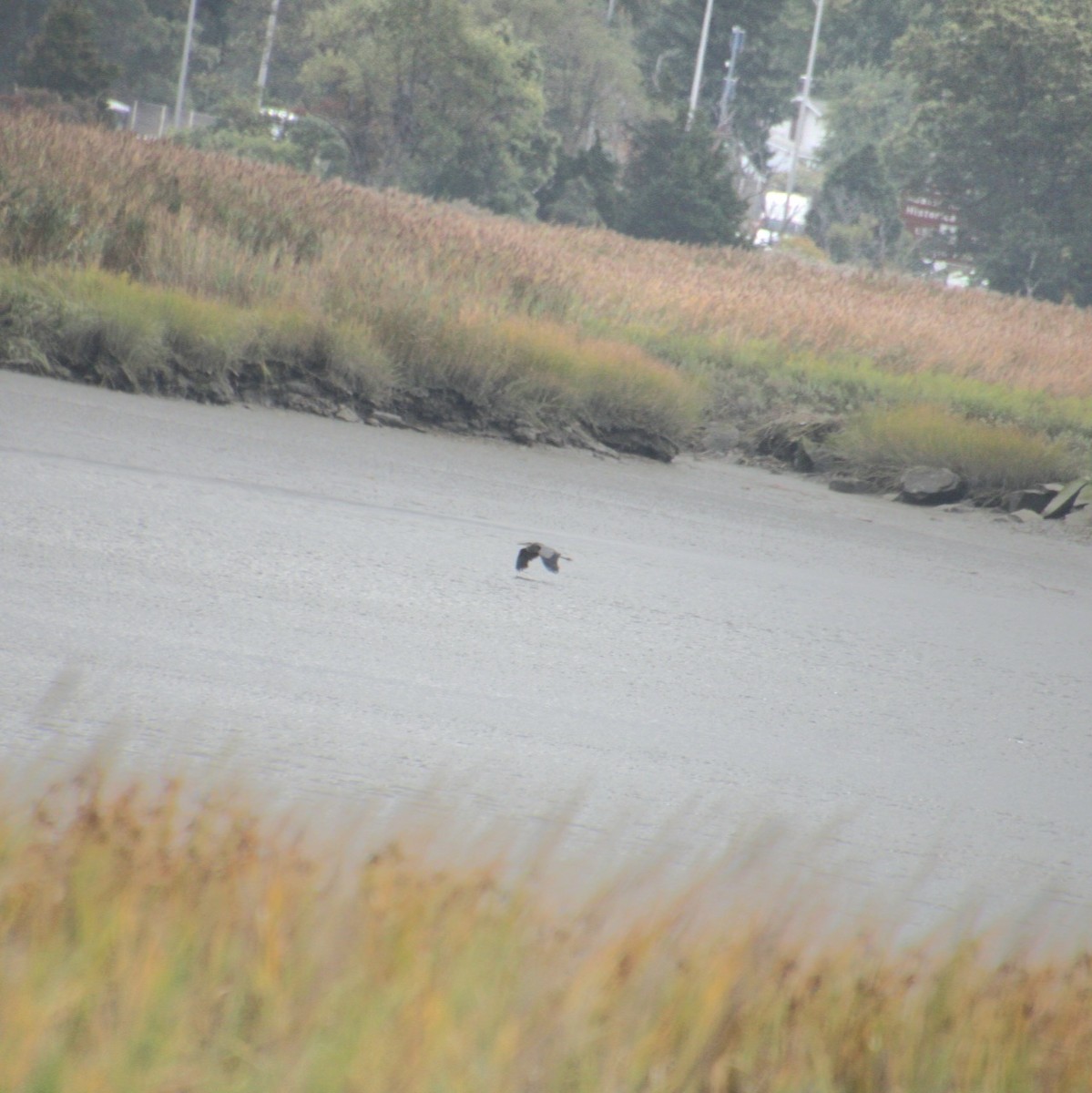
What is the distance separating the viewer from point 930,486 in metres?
15.3

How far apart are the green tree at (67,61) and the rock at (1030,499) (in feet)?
131

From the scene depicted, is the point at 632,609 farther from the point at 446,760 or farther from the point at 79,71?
the point at 79,71

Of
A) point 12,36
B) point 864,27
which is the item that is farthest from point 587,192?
point 864,27

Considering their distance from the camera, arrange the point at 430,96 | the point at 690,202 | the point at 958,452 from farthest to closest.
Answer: the point at 430,96, the point at 690,202, the point at 958,452

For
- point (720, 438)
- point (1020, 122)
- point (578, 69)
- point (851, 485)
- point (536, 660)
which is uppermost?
point (578, 69)

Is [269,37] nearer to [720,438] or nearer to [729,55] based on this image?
[729,55]

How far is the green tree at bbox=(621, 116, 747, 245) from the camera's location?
185ft

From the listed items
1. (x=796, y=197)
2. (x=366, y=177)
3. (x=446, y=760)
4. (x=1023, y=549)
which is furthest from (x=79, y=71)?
(x=796, y=197)

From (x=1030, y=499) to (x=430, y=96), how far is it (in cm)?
4587

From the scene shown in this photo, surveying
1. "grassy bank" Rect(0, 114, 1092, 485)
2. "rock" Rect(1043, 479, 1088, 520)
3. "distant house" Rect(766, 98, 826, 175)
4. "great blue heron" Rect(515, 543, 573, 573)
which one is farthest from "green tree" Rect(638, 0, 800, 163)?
"great blue heron" Rect(515, 543, 573, 573)

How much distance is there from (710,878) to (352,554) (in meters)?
5.02

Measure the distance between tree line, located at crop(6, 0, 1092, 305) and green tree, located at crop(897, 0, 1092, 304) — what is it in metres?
0.07

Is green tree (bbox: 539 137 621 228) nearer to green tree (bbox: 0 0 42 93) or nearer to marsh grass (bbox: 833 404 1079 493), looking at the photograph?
green tree (bbox: 0 0 42 93)

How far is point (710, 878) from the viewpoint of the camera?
2.85 m
